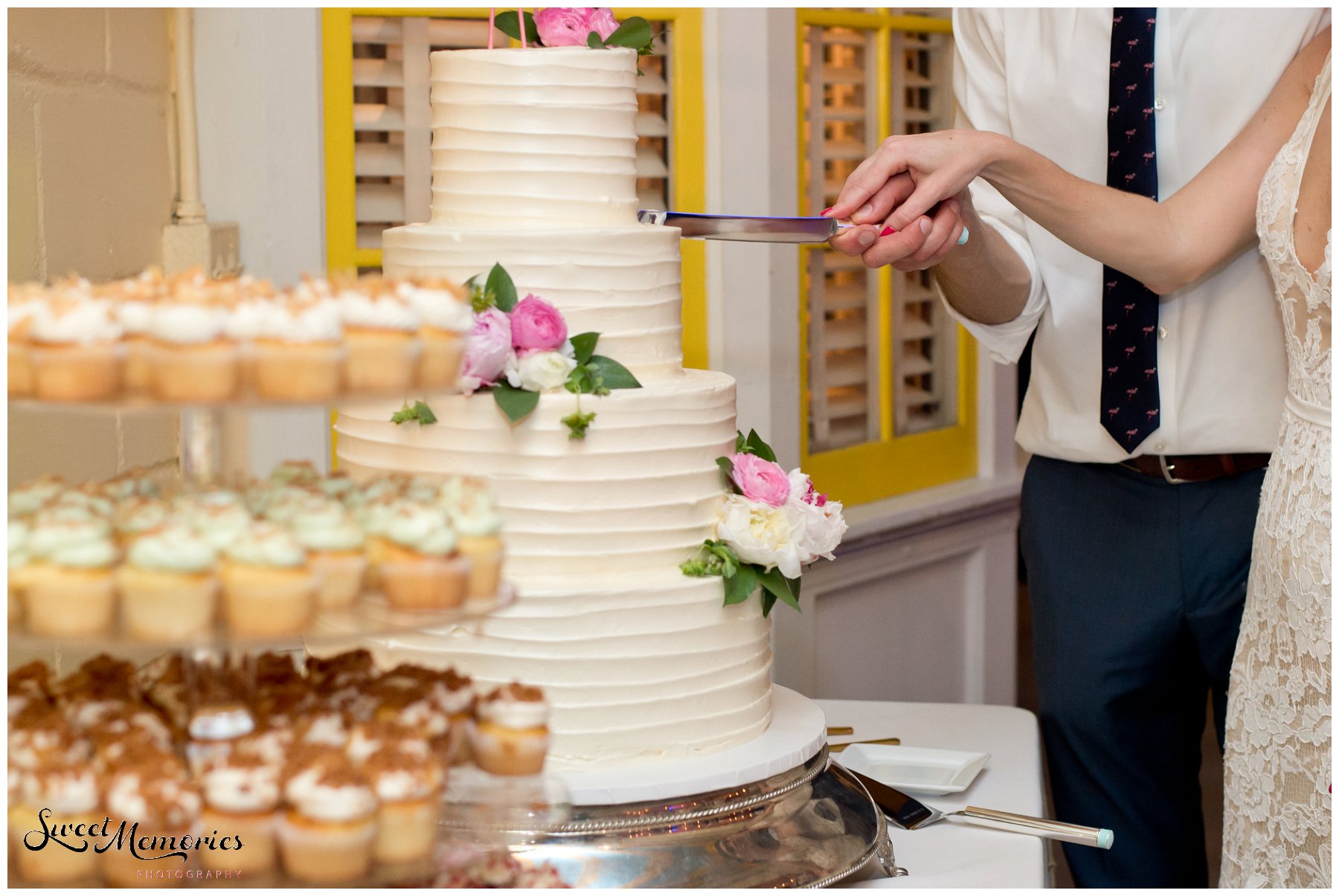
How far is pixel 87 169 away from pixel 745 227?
0.79 m

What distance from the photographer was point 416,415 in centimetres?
116

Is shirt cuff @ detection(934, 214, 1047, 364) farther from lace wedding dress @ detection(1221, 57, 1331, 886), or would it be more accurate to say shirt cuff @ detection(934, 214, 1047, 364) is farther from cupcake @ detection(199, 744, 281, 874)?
cupcake @ detection(199, 744, 281, 874)

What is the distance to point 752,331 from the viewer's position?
2258 millimetres

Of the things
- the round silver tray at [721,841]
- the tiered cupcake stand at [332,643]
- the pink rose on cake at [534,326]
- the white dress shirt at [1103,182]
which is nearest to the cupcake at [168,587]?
the tiered cupcake stand at [332,643]

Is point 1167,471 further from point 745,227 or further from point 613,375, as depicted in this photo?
point 613,375

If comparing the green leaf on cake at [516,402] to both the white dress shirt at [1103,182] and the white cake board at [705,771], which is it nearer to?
the white cake board at [705,771]

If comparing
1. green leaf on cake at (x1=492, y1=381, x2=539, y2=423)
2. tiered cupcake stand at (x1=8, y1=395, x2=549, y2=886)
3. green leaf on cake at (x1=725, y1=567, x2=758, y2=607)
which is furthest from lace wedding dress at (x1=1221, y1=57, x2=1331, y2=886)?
tiered cupcake stand at (x1=8, y1=395, x2=549, y2=886)

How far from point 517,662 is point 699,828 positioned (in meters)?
0.21

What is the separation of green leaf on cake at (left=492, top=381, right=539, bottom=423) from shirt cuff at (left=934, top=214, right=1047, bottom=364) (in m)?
0.95

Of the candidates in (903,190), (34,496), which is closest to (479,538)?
(34,496)

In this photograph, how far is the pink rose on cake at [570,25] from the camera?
1248 mm

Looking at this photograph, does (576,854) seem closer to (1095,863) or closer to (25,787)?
(25,787)

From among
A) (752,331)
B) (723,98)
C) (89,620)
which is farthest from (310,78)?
(89,620)

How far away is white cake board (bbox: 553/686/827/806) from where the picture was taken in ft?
3.58
